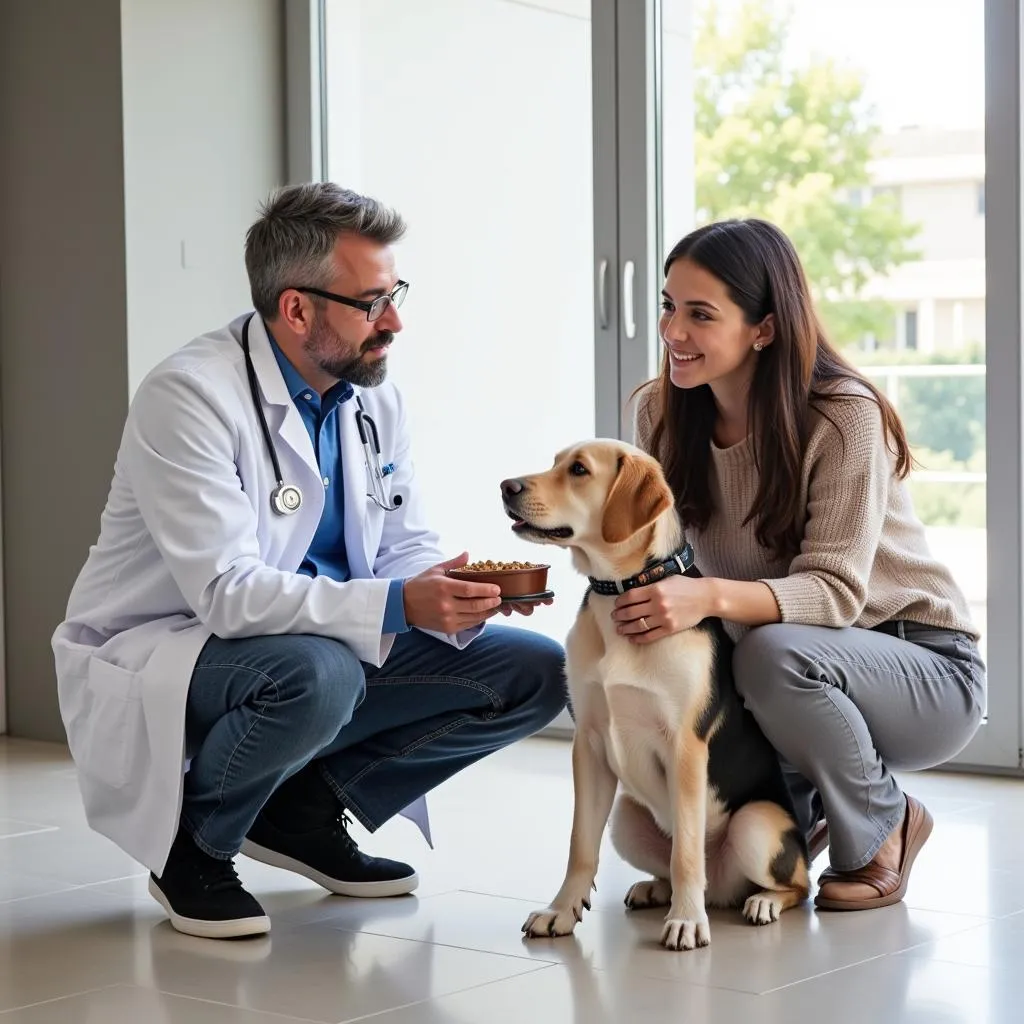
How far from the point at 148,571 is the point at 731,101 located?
A: 2.20 m

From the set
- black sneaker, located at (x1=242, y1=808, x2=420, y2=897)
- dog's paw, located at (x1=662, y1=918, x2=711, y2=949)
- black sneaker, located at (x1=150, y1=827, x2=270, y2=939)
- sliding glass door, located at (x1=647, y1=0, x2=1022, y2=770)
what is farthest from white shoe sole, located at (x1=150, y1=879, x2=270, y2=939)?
sliding glass door, located at (x1=647, y1=0, x2=1022, y2=770)

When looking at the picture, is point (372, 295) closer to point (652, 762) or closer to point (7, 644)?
point (652, 762)

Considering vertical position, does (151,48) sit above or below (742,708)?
above

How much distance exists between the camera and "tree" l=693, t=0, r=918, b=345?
3895 millimetres

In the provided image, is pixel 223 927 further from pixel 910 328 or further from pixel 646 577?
pixel 910 328

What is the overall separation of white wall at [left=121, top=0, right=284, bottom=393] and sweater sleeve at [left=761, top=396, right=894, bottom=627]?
2306mm

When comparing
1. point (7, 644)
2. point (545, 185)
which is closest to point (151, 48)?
point (545, 185)

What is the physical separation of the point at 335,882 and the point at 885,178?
7.38ft

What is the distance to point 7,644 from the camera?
4.60m

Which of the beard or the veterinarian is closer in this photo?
the veterinarian

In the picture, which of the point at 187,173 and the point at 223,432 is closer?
the point at 223,432

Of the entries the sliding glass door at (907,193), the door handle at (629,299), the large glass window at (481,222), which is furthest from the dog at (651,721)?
the large glass window at (481,222)

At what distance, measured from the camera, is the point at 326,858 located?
2645mm

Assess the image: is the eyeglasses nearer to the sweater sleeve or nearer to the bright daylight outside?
the sweater sleeve
